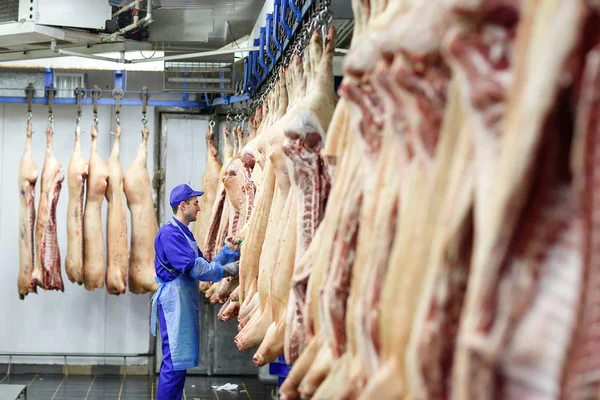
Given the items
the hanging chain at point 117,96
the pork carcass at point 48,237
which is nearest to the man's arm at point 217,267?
the pork carcass at point 48,237

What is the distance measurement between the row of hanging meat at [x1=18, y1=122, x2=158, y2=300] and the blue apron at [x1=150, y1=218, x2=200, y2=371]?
236 cm

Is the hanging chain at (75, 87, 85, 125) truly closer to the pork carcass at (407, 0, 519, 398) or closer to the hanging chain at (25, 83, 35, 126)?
the hanging chain at (25, 83, 35, 126)

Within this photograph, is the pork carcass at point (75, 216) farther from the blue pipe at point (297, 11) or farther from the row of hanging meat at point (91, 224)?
the blue pipe at point (297, 11)

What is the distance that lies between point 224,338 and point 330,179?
6.84 meters

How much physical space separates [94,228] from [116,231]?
9.3 inches

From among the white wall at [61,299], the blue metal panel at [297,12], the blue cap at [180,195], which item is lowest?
the white wall at [61,299]

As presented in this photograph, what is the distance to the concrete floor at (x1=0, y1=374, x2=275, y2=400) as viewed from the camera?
8836mm

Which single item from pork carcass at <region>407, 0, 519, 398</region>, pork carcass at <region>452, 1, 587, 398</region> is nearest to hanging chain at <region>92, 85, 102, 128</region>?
pork carcass at <region>407, 0, 519, 398</region>

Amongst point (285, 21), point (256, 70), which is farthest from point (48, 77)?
point (285, 21)

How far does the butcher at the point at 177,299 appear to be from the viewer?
22.3ft

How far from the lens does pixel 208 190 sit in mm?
9219

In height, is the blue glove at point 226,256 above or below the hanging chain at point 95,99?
below

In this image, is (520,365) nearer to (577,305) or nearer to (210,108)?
(577,305)

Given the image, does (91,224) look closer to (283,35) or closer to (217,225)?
(217,225)
